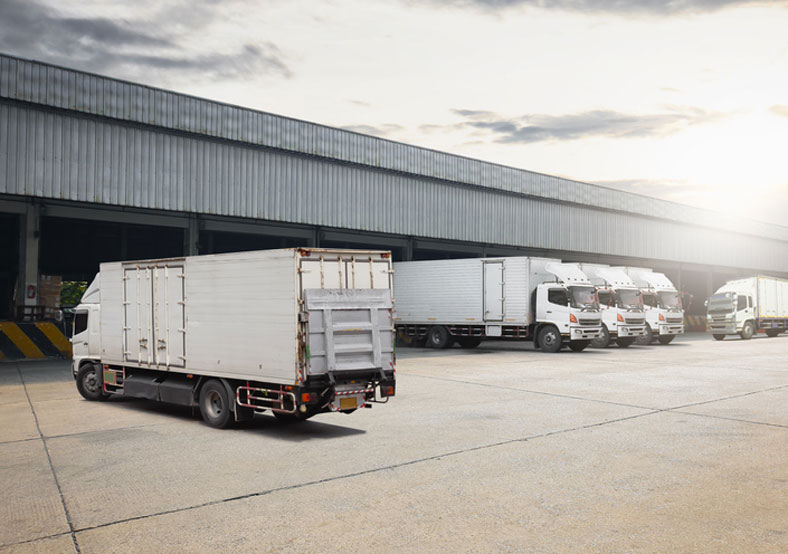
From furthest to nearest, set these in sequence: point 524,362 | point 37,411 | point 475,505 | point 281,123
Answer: point 281,123 < point 524,362 < point 37,411 < point 475,505

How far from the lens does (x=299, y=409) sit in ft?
32.6

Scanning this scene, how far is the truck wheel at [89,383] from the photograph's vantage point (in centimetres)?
1373

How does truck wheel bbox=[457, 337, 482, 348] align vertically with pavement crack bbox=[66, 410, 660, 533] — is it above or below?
above

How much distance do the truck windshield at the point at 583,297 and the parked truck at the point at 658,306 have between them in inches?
189

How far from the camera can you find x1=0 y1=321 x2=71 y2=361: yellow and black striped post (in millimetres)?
22062

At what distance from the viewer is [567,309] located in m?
27.1

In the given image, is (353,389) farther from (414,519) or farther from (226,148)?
(226,148)

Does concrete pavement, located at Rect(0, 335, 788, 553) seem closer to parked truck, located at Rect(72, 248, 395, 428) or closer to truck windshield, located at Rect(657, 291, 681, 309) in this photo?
parked truck, located at Rect(72, 248, 395, 428)

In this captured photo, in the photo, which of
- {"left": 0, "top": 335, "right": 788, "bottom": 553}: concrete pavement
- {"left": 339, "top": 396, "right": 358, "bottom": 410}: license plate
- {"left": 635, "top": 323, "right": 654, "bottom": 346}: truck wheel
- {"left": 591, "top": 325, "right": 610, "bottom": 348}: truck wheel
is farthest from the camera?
{"left": 635, "top": 323, "right": 654, "bottom": 346}: truck wheel

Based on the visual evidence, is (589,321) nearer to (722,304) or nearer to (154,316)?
(722,304)

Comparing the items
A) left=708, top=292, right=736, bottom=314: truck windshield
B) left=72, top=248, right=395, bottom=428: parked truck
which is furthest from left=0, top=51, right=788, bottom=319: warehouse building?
left=72, top=248, right=395, bottom=428: parked truck

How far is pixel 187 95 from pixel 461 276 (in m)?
12.5

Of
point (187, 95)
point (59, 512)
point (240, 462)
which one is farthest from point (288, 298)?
point (187, 95)

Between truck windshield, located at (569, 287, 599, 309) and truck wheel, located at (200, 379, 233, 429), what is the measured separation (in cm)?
1863
